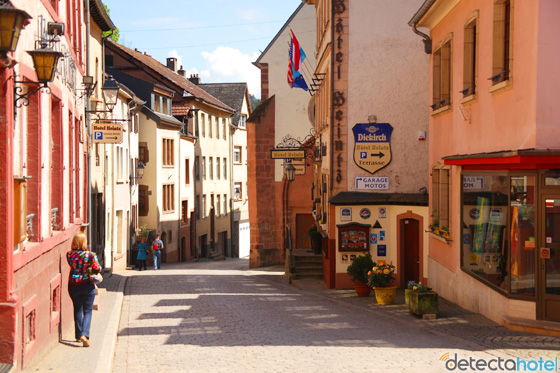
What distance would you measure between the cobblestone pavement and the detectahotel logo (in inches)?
6.4

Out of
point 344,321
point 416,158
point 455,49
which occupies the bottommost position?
point 344,321

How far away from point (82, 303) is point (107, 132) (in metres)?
10.1

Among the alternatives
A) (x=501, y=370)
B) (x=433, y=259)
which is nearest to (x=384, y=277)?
(x=433, y=259)

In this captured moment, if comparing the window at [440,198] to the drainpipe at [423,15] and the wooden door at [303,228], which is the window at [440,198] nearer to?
the drainpipe at [423,15]

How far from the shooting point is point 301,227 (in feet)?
122

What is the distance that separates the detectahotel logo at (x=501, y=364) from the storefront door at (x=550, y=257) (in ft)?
6.22

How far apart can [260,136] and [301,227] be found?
15.6ft

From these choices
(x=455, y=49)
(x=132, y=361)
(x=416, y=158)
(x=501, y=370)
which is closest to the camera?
(x=501, y=370)

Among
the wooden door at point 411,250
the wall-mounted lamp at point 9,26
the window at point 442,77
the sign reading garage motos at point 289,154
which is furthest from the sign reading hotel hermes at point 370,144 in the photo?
the wall-mounted lamp at point 9,26

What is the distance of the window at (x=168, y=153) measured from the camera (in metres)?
44.0

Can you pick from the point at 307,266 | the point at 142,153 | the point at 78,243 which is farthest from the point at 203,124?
the point at 78,243

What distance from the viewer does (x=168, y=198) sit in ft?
148

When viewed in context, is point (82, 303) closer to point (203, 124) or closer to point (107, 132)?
point (107, 132)

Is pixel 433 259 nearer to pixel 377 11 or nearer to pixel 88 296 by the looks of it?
pixel 377 11
